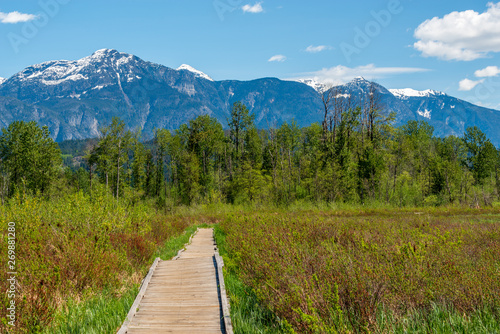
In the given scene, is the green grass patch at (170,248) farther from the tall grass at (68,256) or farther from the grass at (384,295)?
the grass at (384,295)

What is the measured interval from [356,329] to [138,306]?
14.0 ft

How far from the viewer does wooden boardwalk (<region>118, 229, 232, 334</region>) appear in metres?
5.88

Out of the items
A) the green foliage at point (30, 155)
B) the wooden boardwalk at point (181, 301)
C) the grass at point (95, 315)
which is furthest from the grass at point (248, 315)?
the green foliage at point (30, 155)

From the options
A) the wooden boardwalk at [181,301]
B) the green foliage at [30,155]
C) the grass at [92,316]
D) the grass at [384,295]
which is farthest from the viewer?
the green foliage at [30,155]

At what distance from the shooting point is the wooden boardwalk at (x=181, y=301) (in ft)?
19.3

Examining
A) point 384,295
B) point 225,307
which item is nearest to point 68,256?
point 225,307

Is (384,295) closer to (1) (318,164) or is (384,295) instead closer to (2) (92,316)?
(2) (92,316)

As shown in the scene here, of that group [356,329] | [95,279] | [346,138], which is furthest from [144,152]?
[356,329]

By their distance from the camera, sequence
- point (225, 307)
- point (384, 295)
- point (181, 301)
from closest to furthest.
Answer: point (384, 295), point (225, 307), point (181, 301)

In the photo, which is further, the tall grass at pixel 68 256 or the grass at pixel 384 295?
the tall grass at pixel 68 256

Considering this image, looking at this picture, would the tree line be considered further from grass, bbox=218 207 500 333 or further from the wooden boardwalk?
grass, bbox=218 207 500 333

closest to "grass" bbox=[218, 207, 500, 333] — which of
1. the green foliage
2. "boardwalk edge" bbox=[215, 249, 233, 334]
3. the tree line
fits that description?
"boardwalk edge" bbox=[215, 249, 233, 334]

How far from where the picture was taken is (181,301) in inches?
279

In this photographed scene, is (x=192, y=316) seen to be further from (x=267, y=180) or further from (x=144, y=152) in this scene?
(x=144, y=152)
